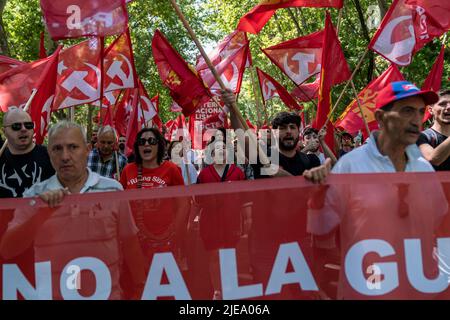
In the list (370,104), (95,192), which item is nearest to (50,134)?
(95,192)

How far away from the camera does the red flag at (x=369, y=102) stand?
396 inches

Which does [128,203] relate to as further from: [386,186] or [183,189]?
[386,186]

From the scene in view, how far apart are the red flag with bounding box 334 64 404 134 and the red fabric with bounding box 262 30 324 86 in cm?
81

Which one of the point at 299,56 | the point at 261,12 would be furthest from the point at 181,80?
the point at 299,56

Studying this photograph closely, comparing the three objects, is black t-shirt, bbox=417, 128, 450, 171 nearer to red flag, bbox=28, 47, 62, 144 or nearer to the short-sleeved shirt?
red flag, bbox=28, 47, 62, 144

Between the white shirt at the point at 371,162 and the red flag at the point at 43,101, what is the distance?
4077mm

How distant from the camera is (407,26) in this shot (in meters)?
8.16

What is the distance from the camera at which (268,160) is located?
4.82 m

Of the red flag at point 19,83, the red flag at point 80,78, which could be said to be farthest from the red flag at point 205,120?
the red flag at point 19,83

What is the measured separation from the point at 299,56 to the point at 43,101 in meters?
4.98

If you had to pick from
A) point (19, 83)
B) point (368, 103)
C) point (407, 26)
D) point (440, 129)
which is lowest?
point (440, 129)

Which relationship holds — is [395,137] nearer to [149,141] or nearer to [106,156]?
[149,141]

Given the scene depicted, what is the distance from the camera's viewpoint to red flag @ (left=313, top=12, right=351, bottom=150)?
8.26m

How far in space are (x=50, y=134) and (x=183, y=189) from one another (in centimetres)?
81
